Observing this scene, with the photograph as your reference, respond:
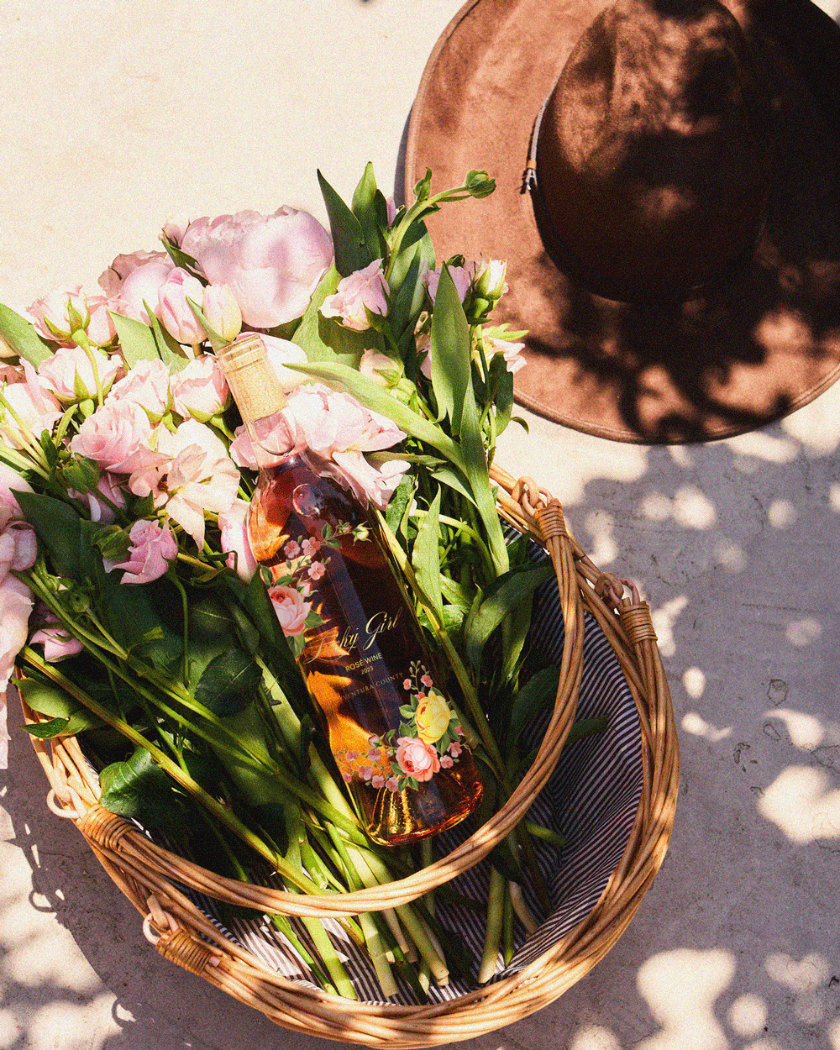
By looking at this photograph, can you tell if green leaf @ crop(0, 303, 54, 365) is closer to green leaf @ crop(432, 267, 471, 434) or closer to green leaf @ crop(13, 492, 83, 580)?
green leaf @ crop(13, 492, 83, 580)

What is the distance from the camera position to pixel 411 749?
0.58 meters

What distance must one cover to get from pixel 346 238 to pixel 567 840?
58cm

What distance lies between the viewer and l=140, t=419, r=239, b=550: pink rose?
1.72 feet

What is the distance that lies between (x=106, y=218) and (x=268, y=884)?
2.67 ft

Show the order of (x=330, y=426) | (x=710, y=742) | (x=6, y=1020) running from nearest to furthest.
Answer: (x=330, y=426)
(x=6, y=1020)
(x=710, y=742)

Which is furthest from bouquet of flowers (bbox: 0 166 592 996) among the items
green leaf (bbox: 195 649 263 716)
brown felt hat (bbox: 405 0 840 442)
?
brown felt hat (bbox: 405 0 840 442)

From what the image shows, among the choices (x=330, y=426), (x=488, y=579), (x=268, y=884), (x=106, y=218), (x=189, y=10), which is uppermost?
(x=189, y=10)

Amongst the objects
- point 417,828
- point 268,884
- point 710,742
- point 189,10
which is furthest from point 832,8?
point 268,884

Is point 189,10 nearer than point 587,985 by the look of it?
No

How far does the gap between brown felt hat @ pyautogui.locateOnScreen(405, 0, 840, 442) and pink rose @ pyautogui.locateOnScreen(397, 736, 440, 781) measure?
0.46 m

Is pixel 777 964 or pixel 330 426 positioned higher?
pixel 330 426

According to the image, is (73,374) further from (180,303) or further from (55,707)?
(55,707)

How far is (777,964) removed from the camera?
0.85 metres

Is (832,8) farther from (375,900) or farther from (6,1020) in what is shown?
(6,1020)
